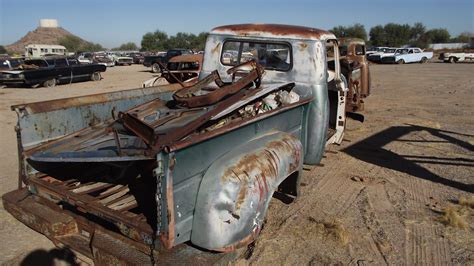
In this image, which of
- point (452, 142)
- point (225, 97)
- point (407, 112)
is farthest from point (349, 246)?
point (407, 112)

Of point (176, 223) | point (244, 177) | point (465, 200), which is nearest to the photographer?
point (176, 223)

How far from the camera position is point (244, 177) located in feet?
8.41

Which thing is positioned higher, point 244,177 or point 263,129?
point 263,129

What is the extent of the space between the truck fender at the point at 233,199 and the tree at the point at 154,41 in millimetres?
77101

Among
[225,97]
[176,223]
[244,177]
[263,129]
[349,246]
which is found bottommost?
[349,246]

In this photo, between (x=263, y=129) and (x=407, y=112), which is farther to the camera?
(x=407, y=112)

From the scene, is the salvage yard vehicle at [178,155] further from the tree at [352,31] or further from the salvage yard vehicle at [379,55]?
the tree at [352,31]

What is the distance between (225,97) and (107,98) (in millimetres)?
1314

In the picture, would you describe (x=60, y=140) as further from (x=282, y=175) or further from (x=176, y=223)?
(x=282, y=175)

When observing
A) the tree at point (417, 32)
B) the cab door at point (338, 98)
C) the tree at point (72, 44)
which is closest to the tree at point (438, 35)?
the tree at point (417, 32)

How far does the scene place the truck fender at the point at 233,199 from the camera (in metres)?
2.40

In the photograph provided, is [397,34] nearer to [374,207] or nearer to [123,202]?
[374,207]

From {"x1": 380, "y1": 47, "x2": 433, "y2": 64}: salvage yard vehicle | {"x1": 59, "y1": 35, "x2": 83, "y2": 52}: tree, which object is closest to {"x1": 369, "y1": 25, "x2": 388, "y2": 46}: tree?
{"x1": 380, "y1": 47, "x2": 433, "y2": 64}: salvage yard vehicle

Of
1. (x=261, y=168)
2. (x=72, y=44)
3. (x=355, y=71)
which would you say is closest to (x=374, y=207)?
(x=261, y=168)
